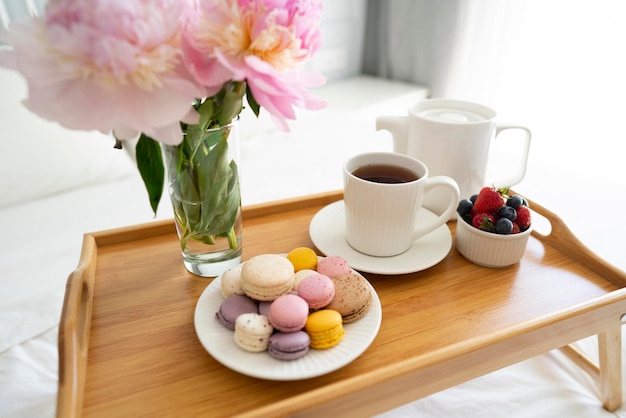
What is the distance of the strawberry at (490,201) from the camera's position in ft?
2.49

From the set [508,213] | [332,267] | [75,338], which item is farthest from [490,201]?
[75,338]

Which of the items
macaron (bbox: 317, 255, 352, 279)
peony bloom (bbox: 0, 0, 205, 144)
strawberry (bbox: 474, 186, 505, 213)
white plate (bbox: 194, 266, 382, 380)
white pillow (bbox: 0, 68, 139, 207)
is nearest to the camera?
peony bloom (bbox: 0, 0, 205, 144)

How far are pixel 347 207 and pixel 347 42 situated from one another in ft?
6.01

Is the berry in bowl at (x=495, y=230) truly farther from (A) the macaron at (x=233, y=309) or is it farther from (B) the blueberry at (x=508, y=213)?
(A) the macaron at (x=233, y=309)

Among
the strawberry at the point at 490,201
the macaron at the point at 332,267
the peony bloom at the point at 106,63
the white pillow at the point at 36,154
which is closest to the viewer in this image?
the peony bloom at the point at 106,63

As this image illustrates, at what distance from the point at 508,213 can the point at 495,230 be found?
0.11 feet

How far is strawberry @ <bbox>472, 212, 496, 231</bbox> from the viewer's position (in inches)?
29.5

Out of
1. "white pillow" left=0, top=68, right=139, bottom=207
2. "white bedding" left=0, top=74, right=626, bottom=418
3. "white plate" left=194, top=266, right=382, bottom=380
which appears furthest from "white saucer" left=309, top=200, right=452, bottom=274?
"white pillow" left=0, top=68, right=139, bottom=207

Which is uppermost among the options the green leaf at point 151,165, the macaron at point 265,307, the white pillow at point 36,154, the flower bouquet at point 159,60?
the flower bouquet at point 159,60

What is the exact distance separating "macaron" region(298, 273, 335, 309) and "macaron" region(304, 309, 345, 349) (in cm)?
2

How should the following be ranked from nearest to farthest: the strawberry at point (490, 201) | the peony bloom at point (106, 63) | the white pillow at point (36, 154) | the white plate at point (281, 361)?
the peony bloom at point (106, 63), the white plate at point (281, 361), the strawberry at point (490, 201), the white pillow at point (36, 154)

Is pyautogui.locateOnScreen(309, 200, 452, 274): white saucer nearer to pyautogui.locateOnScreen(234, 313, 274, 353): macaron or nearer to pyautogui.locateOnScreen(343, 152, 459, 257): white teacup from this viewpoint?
pyautogui.locateOnScreen(343, 152, 459, 257): white teacup

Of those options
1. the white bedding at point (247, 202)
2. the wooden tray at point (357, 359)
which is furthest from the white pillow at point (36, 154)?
the wooden tray at point (357, 359)

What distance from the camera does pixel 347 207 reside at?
0.75m
